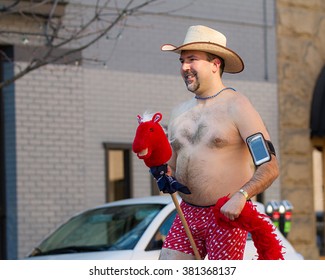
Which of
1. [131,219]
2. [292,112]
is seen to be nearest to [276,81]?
[292,112]

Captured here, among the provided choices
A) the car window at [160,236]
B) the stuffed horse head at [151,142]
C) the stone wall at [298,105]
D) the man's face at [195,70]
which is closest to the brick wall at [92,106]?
the stone wall at [298,105]

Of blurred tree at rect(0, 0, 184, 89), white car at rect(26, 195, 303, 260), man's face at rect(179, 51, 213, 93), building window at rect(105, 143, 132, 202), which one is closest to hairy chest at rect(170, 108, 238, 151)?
man's face at rect(179, 51, 213, 93)

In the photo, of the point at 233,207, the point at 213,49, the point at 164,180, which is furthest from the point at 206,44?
the point at 233,207

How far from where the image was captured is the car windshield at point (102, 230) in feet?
30.8

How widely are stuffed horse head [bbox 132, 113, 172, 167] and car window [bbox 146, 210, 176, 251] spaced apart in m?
3.94

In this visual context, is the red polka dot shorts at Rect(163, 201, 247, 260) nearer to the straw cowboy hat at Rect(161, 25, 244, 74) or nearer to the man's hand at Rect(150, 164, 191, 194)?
the man's hand at Rect(150, 164, 191, 194)

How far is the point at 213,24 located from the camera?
15.6 m

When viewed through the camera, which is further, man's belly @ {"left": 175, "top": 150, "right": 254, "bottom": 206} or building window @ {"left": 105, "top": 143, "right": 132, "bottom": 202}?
building window @ {"left": 105, "top": 143, "right": 132, "bottom": 202}

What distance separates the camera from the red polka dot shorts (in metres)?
5.28

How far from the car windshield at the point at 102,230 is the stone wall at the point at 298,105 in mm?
6954

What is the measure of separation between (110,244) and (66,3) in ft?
16.5

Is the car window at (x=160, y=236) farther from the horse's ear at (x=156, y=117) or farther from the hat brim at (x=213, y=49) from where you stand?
the horse's ear at (x=156, y=117)
